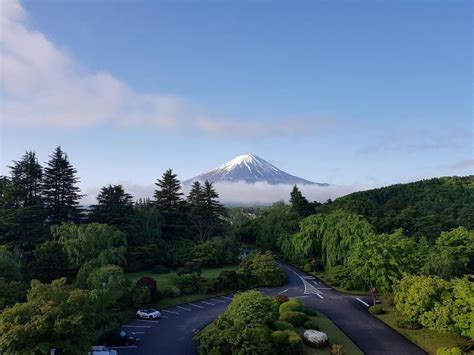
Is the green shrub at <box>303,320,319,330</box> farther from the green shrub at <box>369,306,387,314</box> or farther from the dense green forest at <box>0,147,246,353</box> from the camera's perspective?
the dense green forest at <box>0,147,246,353</box>

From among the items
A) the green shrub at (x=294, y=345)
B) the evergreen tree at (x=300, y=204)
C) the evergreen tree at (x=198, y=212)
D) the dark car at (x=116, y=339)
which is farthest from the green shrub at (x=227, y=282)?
the evergreen tree at (x=300, y=204)

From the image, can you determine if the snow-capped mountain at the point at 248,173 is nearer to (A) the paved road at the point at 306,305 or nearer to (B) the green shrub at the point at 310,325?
(A) the paved road at the point at 306,305

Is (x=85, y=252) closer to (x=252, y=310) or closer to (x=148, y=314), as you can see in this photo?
(x=148, y=314)

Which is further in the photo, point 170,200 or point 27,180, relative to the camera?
point 170,200

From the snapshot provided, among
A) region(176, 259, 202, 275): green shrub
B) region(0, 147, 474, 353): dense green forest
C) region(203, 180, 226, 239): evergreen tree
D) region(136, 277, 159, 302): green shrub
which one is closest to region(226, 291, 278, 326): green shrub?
region(0, 147, 474, 353): dense green forest

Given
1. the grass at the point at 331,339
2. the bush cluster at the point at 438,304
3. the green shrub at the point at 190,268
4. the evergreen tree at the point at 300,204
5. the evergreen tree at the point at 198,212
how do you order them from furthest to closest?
the evergreen tree at the point at 300,204, the evergreen tree at the point at 198,212, the green shrub at the point at 190,268, the grass at the point at 331,339, the bush cluster at the point at 438,304

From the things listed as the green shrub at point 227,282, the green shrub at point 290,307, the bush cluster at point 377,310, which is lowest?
the bush cluster at point 377,310

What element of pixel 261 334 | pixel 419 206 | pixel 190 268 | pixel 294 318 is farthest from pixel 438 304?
pixel 419 206
